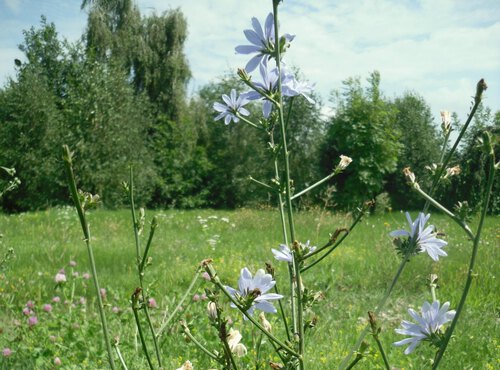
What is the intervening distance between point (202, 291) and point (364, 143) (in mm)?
14337

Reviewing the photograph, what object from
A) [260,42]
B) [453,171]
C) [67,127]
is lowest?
[453,171]

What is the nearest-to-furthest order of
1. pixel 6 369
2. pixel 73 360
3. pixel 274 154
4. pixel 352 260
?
1. pixel 274 154
2. pixel 6 369
3. pixel 73 360
4. pixel 352 260

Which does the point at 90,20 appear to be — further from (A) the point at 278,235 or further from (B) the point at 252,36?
(B) the point at 252,36

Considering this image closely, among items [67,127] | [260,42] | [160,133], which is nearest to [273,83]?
[260,42]

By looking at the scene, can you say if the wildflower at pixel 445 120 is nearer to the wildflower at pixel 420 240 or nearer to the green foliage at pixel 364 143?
the wildflower at pixel 420 240

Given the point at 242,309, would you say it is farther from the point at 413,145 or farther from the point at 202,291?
the point at 413,145

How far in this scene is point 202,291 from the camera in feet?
11.6

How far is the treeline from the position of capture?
52.6 ft

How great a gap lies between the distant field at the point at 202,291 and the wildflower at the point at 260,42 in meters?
0.65

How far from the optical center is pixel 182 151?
21172 mm

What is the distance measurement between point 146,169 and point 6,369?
1567cm

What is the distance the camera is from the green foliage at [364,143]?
664 inches

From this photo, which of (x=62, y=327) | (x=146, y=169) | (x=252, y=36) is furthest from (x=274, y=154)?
(x=146, y=169)

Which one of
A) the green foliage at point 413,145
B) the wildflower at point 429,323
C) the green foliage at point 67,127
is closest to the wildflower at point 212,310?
the wildflower at point 429,323
